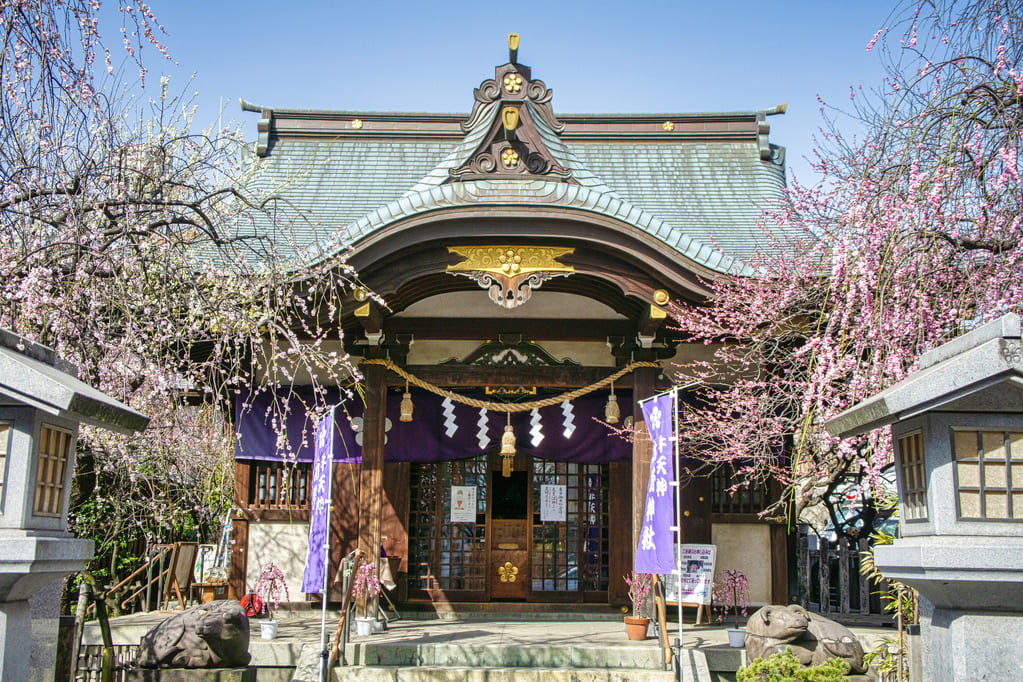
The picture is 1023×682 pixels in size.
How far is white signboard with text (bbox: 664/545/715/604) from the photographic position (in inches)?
451

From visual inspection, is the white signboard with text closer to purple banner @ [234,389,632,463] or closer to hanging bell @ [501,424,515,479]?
purple banner @ [234,389,632,463]

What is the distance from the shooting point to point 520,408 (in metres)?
11.5

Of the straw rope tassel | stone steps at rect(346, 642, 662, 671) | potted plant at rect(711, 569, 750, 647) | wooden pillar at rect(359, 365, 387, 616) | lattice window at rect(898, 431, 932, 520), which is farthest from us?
potted plant at rect(711, 569, 750, 647)

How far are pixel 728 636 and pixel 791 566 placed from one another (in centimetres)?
275

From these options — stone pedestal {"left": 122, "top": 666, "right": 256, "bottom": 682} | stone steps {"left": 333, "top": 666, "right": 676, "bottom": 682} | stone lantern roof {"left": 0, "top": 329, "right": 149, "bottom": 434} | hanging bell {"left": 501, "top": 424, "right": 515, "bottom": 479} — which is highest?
hanging bell {"left": 501, "top": 424, "right": 515, "bottom": 479}

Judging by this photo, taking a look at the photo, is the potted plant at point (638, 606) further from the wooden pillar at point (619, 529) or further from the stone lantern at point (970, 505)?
the stone lantern at point (970, 505)

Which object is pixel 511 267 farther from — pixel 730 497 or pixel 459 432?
pixel 730 497

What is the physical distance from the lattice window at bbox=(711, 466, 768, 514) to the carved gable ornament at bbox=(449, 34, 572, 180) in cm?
488

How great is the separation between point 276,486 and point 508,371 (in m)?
3.76

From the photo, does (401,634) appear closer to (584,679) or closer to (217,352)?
(584,679)

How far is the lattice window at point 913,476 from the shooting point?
465 cm

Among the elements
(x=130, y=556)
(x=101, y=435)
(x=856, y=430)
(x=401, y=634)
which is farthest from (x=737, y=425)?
(x=130, y=556)

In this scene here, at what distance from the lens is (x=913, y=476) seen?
4793 mm

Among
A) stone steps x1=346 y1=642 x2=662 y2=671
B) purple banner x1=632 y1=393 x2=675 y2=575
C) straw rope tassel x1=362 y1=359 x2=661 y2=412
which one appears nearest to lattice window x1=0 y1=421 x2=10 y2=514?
stone steps x1=346 y1=642 x2=662 y2=671
